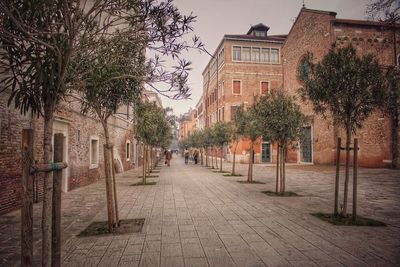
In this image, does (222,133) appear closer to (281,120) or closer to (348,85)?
(281,120)

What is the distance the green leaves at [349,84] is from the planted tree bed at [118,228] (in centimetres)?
533

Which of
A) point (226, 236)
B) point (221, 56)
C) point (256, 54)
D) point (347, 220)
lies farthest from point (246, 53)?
A: point (226, 236)

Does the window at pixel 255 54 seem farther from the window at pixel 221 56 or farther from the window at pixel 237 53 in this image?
the window at pixel 221 56

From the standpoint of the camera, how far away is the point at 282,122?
398 inches

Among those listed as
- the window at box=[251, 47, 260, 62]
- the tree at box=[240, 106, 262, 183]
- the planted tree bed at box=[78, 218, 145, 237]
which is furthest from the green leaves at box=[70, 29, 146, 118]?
the window at box=[251, 47, 260, 62]

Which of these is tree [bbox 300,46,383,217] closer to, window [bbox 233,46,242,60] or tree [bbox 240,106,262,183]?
tree [bbox 240,106,262,183]

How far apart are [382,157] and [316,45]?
11.2m

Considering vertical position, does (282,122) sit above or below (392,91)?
below

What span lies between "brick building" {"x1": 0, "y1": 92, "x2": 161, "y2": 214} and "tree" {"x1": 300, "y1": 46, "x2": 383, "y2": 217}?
4.25 m

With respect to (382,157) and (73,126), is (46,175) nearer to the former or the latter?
(73,126)

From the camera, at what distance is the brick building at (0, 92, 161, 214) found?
7227mm

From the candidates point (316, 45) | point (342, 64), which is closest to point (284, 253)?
point (342, 64)

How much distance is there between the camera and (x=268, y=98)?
11203 mm

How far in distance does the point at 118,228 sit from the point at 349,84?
6.07 m
